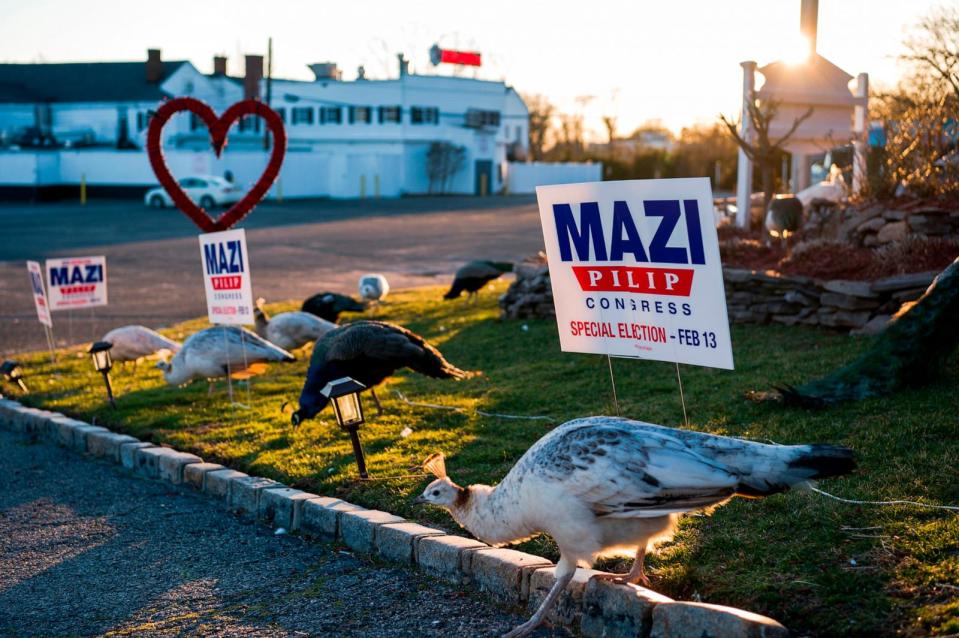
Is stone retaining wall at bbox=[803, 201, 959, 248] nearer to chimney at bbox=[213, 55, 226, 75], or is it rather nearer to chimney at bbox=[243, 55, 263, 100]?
chimney at bbox=[243, 55, 263, 100]

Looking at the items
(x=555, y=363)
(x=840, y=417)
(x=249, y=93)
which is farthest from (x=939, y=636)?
(x=249, y=93)

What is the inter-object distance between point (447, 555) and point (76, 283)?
8.75 m

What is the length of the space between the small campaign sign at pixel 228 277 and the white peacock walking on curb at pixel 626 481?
5210 mm

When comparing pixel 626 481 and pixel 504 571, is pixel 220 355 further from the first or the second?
pixel 626 481

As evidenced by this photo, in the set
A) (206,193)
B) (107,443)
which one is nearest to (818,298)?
(107,443)

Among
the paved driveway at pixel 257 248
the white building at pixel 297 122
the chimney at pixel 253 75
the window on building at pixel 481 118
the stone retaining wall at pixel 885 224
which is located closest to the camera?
the stone retaining wall at pixel 885 224

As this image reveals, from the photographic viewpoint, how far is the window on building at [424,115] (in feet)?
208

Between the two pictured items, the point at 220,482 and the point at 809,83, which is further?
the point at 809,83

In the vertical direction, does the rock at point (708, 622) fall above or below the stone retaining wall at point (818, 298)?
below

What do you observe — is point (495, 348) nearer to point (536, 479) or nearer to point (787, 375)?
point (787, 375)

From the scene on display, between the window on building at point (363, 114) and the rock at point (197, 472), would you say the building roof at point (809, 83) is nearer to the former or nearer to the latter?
the rock at point (197, 472)

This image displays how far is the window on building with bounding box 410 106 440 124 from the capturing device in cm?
6326

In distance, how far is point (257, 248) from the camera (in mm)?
29359

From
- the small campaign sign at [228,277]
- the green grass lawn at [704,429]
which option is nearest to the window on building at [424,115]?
the green grass lawn at [704,429]
